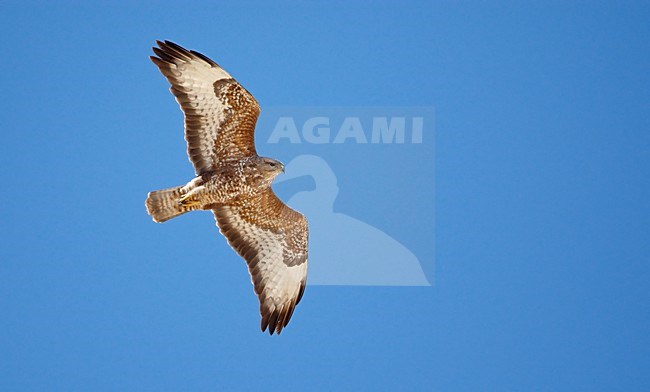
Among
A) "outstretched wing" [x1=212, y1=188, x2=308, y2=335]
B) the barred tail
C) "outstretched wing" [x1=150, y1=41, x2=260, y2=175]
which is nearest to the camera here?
"outstretched wing" [x1=150, y1=41, x2=260, y2=175]

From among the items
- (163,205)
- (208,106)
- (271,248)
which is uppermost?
(208,106)

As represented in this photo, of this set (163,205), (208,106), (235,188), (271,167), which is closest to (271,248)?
(235,188)

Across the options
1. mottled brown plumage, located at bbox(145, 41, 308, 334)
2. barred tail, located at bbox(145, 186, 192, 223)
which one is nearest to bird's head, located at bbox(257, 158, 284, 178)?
mottled brown plumage, located at bbox(145, 41, 308, 334)

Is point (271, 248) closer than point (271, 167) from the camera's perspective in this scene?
No

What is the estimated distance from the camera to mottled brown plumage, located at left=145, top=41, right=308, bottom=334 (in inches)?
258

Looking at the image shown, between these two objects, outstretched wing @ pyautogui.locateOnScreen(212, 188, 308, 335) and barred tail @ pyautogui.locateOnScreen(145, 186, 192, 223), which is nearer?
barred tail @ pyautogui.locateOnScreen(145, 186, 192, 223)

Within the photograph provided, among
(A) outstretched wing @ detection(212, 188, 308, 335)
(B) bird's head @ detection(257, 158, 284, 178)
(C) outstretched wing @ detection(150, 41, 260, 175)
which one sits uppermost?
(C) outstretched wing @ detection(150, 41, 260, 175)

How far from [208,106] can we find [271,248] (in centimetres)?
108

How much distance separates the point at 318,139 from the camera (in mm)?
8375

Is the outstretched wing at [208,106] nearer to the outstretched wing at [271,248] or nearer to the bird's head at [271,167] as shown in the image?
the bird's head at [271,167]

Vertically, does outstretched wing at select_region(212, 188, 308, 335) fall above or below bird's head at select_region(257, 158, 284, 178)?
below

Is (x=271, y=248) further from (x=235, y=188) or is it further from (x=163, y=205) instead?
(x=163, y=205)

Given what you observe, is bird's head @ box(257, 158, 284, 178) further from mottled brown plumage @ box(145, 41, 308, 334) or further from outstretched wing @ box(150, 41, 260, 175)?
outstretched wing @ box(150, 41, 260, 175)

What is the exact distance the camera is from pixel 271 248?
22.9ft
